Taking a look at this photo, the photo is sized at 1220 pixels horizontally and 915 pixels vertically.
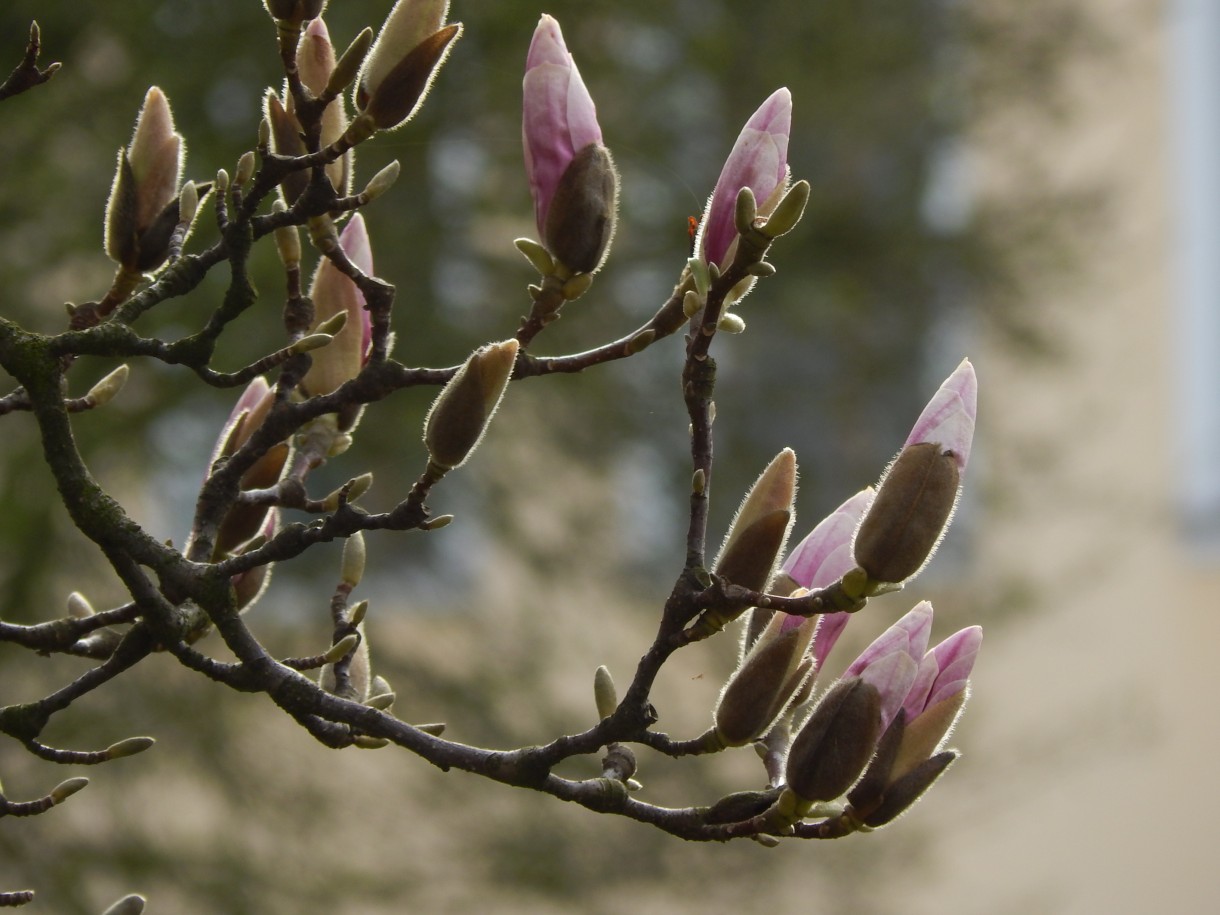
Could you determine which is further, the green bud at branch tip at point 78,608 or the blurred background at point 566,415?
the blurred background at point 566,415

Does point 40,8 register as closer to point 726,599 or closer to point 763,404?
point 763,404

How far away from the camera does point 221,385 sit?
68 cm

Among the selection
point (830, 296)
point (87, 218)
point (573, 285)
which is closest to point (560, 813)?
point (830, 296)

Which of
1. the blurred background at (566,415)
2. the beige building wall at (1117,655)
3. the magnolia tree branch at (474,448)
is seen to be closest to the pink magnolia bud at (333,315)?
the magnolia tree branch at (474,448)

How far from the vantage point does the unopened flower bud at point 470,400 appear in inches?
24.3

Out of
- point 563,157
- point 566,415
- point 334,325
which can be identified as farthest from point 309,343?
point 566,415

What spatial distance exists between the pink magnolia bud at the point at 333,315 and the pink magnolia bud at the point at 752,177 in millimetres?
177

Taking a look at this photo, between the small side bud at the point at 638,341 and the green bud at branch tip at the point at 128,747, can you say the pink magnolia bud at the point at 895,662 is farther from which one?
the green bud at branch tip at the point at 128,747

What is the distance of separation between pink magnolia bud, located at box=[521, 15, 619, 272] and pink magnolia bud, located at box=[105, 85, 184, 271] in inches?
7.0

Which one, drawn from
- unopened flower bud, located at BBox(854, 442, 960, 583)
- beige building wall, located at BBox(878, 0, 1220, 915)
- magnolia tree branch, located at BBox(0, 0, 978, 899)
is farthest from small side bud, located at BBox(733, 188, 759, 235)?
beige building wall, located at BBox(878, 0, 1220, 915)

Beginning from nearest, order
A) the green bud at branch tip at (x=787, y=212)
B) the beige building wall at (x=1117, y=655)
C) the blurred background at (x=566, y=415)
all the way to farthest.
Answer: the green bud at branch tip at (x=787, y=212), the blurred background at (x=566, y=415), the beige building wall at (x=1117, y=655)

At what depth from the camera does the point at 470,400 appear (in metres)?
0.62

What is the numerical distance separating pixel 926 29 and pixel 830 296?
2.23 ft

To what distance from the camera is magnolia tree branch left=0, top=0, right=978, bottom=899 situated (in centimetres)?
61
